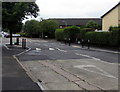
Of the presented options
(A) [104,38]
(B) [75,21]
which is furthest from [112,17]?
(B) [75,21]

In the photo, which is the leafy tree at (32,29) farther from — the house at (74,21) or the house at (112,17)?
the house at (112,17)

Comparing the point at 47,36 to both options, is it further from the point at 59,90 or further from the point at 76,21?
the point at 59,90

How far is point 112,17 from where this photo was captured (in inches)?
1527

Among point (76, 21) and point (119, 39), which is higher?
point (76, 21)

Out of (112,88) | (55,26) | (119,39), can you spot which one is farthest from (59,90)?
(55,26)

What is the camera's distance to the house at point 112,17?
121 ft

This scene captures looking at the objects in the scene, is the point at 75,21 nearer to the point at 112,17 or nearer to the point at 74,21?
the point at 74,21

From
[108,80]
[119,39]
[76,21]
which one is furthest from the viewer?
[76,21]

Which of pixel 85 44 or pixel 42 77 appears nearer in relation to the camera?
pixel 42 77

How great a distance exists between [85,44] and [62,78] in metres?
23.1

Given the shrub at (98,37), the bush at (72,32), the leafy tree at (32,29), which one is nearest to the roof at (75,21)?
the leafy tree at (32,29)

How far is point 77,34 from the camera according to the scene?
34969mm

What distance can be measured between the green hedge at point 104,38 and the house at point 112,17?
31.2 ft

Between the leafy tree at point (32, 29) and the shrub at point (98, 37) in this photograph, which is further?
the leafy tree at point (32, 29)
